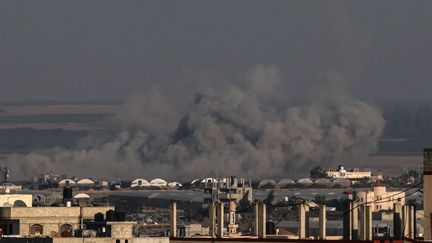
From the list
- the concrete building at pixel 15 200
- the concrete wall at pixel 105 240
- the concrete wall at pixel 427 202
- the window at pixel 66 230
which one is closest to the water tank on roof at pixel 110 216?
the window at pixel 66 230

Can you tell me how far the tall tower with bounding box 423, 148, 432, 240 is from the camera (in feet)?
220

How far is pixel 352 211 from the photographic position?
79.7 metres

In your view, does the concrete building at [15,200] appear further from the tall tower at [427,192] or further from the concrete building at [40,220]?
the tall tower at [427,192]

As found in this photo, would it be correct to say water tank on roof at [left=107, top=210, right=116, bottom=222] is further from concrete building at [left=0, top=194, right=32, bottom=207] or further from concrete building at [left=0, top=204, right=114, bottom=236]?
concrete building at [left=0, top=194, right=32, bottom=207]

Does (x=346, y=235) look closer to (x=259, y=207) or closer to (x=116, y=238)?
(x=259, y=207)

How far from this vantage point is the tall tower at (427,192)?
67.2 meters

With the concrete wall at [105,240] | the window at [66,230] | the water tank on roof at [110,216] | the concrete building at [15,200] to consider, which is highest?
the concrete building at [15,200]

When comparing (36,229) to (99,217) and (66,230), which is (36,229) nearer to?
(66,230)

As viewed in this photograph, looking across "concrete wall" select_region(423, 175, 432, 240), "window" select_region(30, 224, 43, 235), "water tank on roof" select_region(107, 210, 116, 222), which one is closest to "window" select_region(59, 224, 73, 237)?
"window" select_region(30, 224, 43, 235)

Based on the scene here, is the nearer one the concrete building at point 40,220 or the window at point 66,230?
the window at point 66,230

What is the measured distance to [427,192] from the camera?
6738 cm

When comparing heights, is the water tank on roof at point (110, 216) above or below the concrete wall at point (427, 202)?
above

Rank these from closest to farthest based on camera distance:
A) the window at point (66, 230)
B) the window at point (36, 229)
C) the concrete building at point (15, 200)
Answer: the window at point (66, 230) < the window at point (36, 229) < the concrete building at point (15, 200)

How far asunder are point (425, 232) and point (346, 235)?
13484mm
